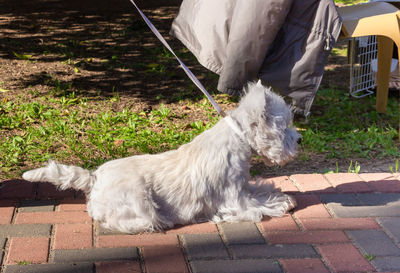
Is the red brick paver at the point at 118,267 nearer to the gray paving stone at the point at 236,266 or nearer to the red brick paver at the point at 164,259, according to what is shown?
the red brick paver at the point at 164,259

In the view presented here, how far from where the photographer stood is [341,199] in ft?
12.5

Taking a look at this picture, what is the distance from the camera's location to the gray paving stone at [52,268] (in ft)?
9.31

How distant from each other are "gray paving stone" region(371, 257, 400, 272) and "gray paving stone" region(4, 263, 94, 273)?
5.02 feet

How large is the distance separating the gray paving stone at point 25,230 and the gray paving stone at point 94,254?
27 centimetres

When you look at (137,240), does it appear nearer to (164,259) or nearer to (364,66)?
(164,259)

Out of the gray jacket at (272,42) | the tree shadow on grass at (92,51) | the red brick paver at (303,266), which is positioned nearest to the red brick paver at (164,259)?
the red brick paver at (303,266)

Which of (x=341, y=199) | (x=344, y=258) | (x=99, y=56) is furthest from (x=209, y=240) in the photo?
(x=99, y=56)

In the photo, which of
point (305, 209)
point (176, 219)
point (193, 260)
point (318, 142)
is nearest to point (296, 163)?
point (318, 142)

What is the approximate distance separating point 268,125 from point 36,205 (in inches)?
63.5

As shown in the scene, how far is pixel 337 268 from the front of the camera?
2947 mm

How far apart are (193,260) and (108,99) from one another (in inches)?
122

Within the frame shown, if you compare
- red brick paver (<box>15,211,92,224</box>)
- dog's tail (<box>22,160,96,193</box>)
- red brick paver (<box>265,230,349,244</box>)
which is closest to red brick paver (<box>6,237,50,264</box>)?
red brick paver (<box>15,211,92,224</box>)

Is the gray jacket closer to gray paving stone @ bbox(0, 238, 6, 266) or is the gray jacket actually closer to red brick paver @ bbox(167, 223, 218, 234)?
red brick paver @ bbox(167, 223, 218, 234)

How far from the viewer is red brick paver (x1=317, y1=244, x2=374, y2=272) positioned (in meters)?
2.95
